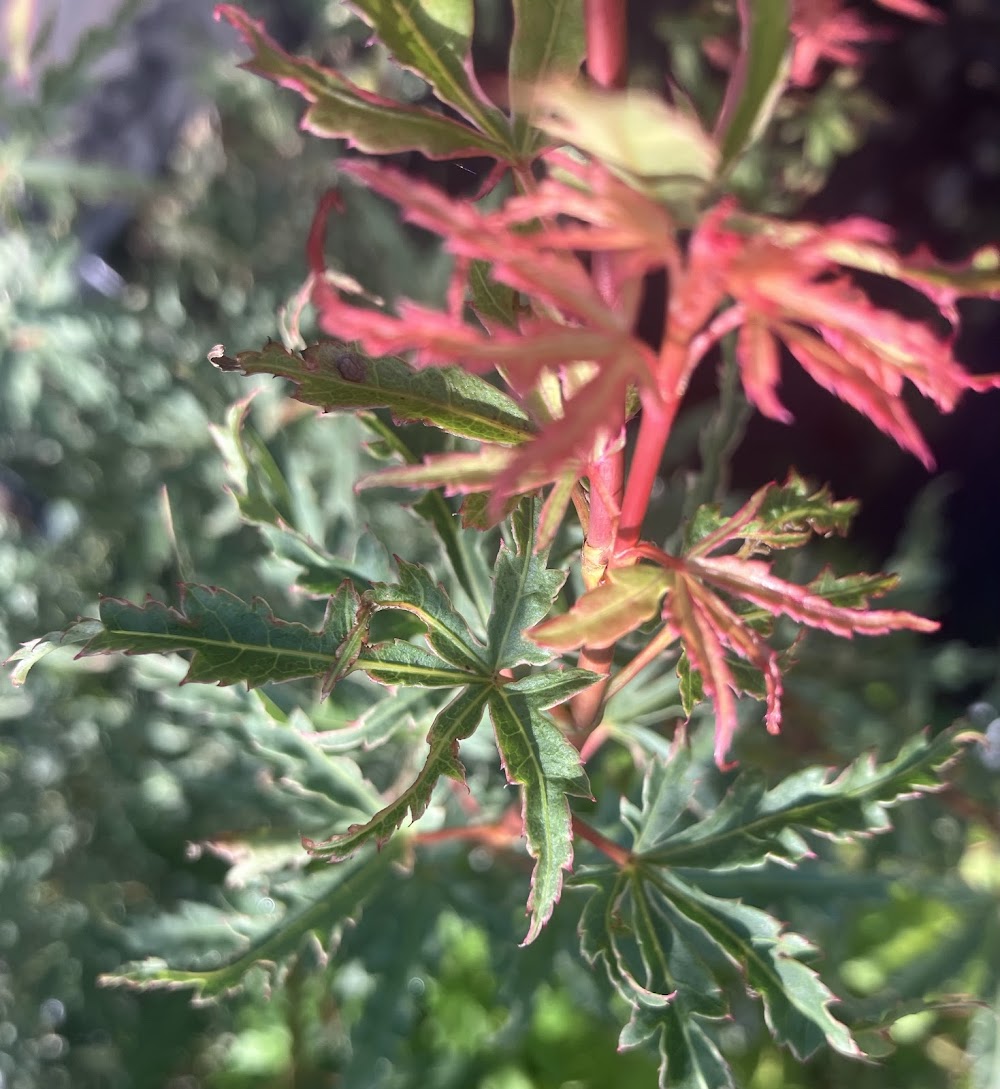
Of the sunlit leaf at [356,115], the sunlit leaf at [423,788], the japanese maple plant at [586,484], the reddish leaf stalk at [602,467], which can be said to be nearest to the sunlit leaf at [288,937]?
the japanese maple plant at [586,484]

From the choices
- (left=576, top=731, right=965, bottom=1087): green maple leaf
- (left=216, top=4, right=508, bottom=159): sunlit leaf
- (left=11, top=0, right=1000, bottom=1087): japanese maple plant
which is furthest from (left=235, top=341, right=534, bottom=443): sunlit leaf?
(left=576, top=731, right=965, bottom=1087): green maple leaf

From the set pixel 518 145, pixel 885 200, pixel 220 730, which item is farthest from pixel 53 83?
pixel 885 200

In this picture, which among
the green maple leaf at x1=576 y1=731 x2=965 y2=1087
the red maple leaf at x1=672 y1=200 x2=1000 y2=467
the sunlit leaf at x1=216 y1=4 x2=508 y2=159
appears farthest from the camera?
the green maple leaf at x1=576 y1=731 x2=965 y2=1087

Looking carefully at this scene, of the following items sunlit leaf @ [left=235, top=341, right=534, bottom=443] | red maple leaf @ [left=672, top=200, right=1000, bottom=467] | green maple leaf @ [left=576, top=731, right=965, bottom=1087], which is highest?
red maple leaf @ [left=672, top=200, right=1000, bottom=467]

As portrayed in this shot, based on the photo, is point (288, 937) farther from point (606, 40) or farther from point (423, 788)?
point (606, 40)

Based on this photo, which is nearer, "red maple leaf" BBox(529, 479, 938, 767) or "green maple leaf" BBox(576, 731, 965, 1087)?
"red maple leaf" BBox(529, 479, 938, 767)

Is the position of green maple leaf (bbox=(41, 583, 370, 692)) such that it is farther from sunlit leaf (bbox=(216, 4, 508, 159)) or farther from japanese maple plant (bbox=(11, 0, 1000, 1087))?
sunlit leaf (bbox=(216, 4, 508, 159))

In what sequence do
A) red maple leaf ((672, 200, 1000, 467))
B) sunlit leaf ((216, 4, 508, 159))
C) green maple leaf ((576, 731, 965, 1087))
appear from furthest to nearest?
green maple leaf ((576, 731, 965, 1087)) < sunlit leaf ((216, 4, 508, 159)) < red maple leaf ((672, 200, 1000, 467))

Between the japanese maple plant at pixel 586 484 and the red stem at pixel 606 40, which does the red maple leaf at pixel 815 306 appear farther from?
the red stem at pixel 606 40

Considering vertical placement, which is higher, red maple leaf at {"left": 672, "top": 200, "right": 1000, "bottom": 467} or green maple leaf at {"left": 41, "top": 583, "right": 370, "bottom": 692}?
red maple leaf at {"left": 672, "top": 200, "right": 1000, "bottom": 467}

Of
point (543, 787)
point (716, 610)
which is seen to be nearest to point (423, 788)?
point (543, 787)
